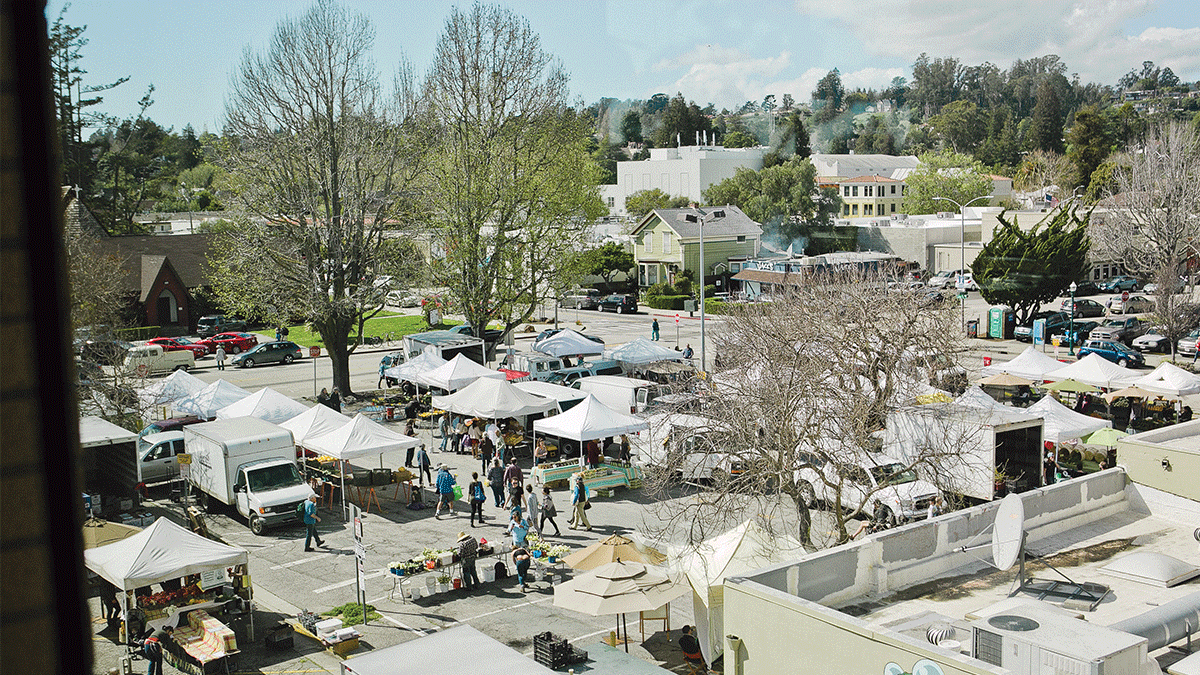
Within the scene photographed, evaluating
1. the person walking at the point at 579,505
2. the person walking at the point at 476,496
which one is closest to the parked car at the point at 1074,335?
the person walking at the point at 579,505

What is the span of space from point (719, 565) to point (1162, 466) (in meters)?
8.42

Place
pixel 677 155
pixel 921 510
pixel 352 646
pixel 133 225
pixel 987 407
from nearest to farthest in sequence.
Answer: pixel 352 646, pixel 921 510, pixel 987 407, pixel 133 225, pixel 677 155

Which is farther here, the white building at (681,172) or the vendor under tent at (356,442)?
the white building at (681,172)

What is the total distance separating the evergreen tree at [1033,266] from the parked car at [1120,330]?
11.5 feet

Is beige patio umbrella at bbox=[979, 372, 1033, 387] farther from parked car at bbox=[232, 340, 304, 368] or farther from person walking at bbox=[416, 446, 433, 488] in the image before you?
parked car at bbox=[232, 340, 304, 368]

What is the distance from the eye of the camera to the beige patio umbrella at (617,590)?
→ 1579 cm

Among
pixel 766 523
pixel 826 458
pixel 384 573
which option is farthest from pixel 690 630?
pixel 384 573

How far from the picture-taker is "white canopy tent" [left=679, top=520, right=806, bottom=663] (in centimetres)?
1523

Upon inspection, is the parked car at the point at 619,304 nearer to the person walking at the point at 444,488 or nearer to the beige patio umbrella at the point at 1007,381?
the beige patio umbrella at the point at 1007,381

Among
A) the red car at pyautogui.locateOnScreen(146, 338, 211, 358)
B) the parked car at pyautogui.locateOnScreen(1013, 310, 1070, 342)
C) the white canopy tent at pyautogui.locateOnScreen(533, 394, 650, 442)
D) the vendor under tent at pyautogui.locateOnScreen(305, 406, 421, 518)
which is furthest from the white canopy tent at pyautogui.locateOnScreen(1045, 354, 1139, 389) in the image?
the red car at pyautogui.locateOnScreen(146, 338, 211, 358)

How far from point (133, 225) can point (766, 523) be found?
78.1m

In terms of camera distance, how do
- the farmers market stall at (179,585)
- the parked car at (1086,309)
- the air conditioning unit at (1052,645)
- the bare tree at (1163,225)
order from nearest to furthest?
the air conditioning unit at (1052,645) < the farmers market stall at (179,585) < the bare tree at (1163,225) < the parked car at (1086,309)

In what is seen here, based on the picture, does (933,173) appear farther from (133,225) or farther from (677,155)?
(133,225)

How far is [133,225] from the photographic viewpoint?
82.4 metres
